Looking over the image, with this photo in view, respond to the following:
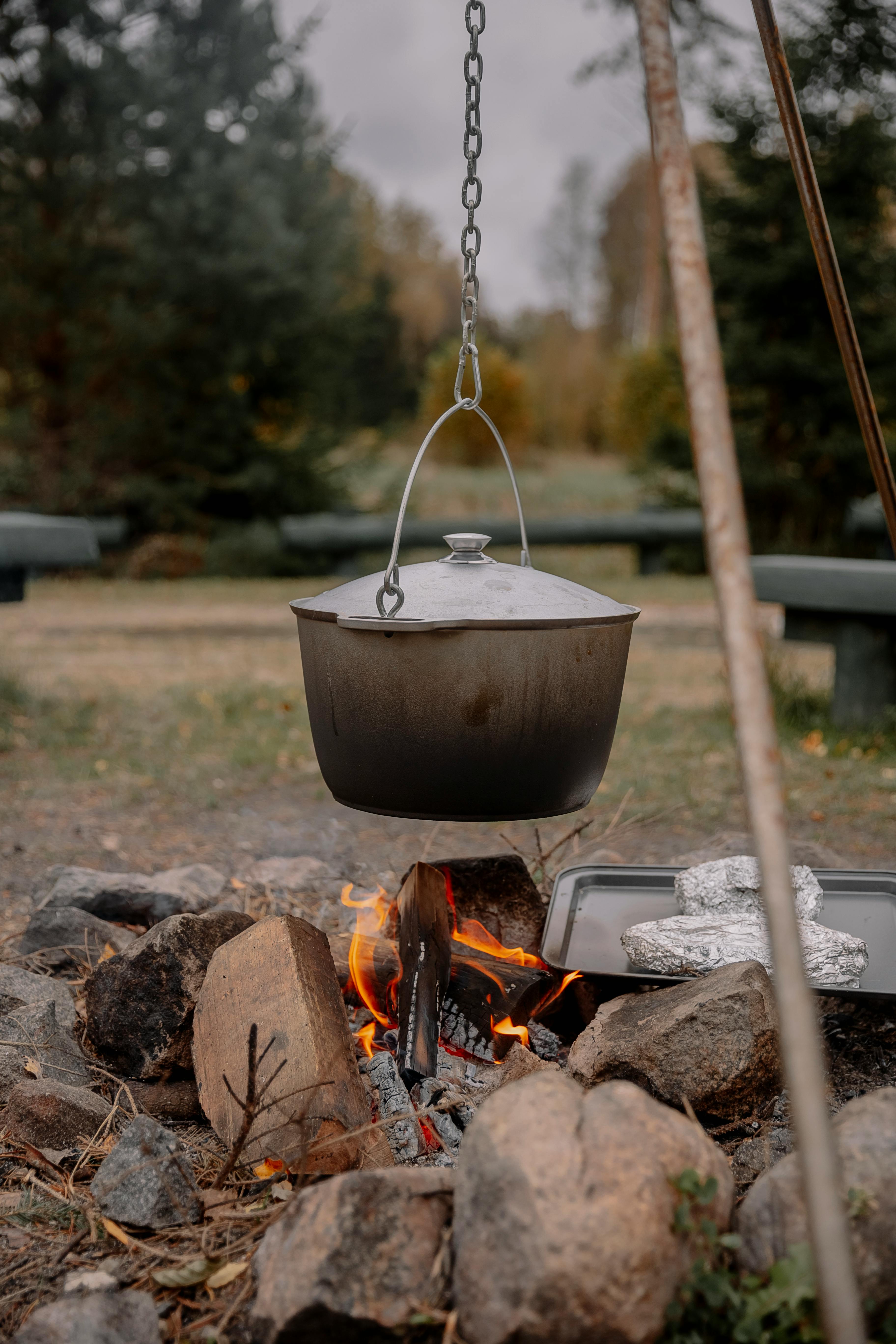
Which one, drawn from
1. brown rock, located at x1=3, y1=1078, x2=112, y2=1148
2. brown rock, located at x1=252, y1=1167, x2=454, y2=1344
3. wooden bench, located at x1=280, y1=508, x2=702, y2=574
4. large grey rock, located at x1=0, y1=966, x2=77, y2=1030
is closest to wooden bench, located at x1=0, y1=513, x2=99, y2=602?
large grey rock, located at x1=0, y1=966, x2=77, y2=1030

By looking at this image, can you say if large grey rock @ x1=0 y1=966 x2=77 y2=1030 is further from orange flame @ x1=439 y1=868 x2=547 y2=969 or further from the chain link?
the chain link

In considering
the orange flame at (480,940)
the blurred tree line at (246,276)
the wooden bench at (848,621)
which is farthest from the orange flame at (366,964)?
the blurred tree line at (246,276)

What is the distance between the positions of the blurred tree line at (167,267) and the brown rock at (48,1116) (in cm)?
1024

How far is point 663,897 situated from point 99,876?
4.77 feet

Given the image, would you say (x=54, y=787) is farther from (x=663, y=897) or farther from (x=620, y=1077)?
(x=620, y=1077)

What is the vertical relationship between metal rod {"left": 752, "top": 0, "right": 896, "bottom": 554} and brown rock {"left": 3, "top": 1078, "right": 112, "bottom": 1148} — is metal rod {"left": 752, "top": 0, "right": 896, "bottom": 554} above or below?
above

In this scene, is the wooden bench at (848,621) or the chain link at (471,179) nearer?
the chain link at (471,179)

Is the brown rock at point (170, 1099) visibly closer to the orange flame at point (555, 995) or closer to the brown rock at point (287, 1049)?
the brown rock at point (287, 1049)

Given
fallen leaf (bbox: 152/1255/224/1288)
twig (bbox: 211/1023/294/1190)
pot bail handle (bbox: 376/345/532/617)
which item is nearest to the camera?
fallen leaf (bbox: 152/1255/224/1288)

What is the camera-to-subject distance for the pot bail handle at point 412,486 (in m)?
1.68

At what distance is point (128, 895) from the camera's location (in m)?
2.69

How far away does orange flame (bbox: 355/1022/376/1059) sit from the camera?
6.72 feet

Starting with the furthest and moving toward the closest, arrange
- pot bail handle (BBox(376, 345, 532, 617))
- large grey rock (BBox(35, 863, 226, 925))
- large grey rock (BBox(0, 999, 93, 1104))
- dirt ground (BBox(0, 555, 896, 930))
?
dirt ground (BBox(0, 555, 896, 930)), large grey rock (BBox(35, 863, 226, 925)), large grey rock (BBox(0, 999, 93, 1104)), pot bail handle (BBox(376, 345, 532, 617))

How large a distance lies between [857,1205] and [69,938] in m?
1.83
